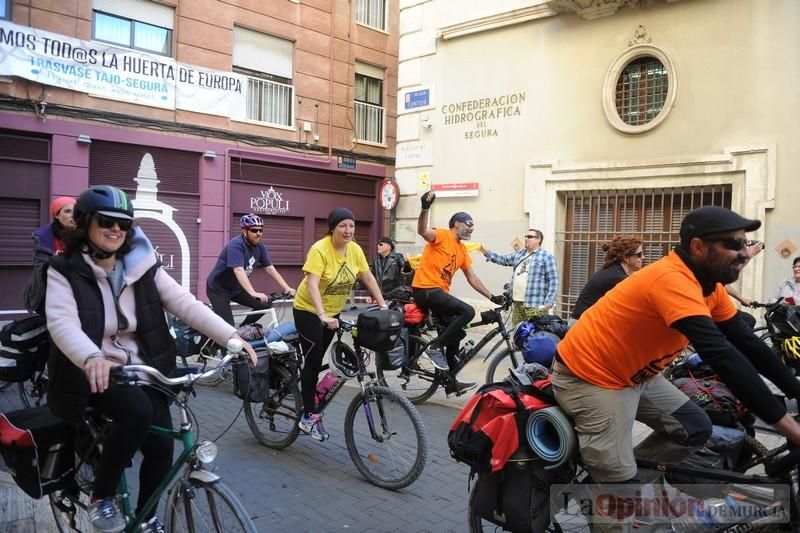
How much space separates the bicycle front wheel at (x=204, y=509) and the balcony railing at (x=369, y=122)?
15.6m

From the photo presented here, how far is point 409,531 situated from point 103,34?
12827mm

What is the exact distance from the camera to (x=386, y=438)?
4.28 meters

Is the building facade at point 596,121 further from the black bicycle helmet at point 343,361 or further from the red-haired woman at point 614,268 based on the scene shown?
the black bicycle helmet at point 343,361

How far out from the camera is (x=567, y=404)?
108 inches

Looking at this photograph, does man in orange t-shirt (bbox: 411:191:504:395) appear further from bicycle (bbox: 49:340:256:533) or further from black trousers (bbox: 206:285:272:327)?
bicycle (bbox: 49:340:256:533)

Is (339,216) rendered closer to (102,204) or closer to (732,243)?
(102,204)

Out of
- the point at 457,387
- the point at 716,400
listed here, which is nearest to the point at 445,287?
the point at 457,387

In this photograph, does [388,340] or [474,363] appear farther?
[474,363]

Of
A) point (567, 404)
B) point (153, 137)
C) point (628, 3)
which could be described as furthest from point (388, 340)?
point (153, 137)

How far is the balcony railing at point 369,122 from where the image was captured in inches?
694

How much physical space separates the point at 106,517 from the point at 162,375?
0.68 m

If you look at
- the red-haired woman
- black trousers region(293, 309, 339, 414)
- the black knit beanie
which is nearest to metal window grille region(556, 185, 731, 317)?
the red-haired woman

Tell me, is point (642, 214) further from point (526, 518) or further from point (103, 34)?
point (103, 34)

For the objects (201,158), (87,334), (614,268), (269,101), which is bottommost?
(87,334)
